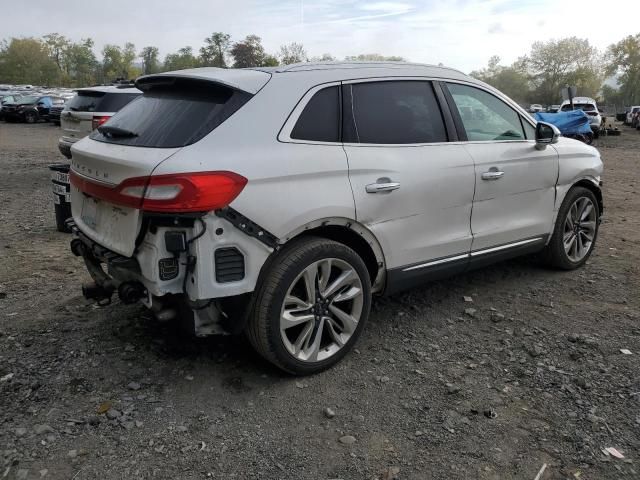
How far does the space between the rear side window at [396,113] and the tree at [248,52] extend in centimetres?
6340

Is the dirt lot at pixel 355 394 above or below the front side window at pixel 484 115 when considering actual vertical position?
below

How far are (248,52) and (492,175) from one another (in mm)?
68287

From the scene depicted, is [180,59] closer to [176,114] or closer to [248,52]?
[248,52]

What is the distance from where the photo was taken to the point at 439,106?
4.02 meters

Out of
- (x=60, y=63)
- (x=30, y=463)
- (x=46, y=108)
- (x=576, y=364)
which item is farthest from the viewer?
(x=60, y=63)

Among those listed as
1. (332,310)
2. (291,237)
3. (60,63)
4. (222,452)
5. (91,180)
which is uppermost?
(60,63)

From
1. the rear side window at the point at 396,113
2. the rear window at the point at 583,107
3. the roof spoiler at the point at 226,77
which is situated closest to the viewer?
the roof spoiler at the point at 226,77

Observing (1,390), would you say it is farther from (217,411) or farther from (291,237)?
(291,237)

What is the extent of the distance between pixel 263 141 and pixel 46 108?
30622 mm

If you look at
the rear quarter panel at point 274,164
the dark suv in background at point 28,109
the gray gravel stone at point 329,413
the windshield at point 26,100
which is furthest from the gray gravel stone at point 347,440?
the windshield at point 26,100

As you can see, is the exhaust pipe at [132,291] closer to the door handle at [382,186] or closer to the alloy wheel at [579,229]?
the door handle at [382,186]

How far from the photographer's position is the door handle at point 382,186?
3420 millimetres

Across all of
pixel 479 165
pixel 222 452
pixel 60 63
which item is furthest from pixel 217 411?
pixel 60 63

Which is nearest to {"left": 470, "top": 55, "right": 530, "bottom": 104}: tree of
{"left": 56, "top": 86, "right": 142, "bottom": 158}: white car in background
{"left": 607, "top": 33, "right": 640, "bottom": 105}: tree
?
{"left": 607, "top": 33, "right": 640, "bottom": 105}: tree
